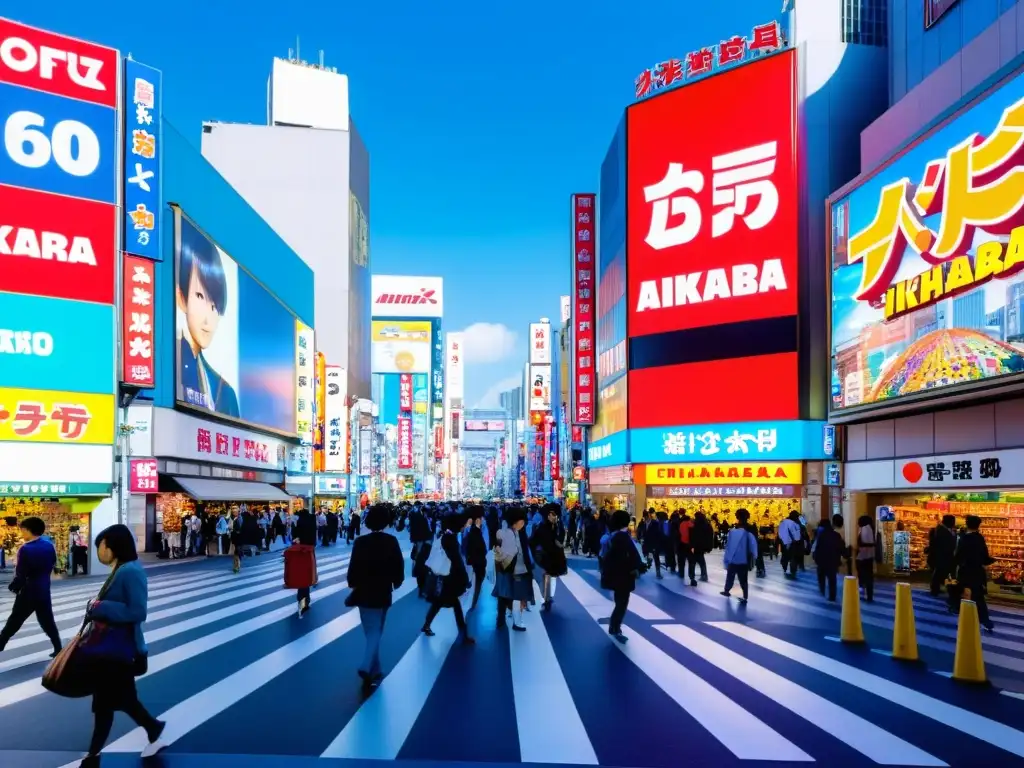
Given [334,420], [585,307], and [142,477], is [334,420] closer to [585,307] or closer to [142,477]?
[585,307]

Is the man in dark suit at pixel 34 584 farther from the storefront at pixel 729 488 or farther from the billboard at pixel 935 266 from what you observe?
the storefront at pixel 729 488

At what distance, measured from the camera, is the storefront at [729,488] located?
116 ft

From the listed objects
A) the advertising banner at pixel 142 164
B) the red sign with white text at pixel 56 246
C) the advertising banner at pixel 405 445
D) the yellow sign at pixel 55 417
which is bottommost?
the advertising banner at pixel 405 445

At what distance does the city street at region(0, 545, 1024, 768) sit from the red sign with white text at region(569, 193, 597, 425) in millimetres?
37725

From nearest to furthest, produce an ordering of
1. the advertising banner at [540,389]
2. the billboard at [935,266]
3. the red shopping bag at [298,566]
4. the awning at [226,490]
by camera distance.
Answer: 1. the red shopping bag at [298,566]
2. the billboard at [935,266]
3. the awning at [226,490]
4. the advertising banner at [540,389]

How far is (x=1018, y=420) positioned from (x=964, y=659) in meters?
9.54

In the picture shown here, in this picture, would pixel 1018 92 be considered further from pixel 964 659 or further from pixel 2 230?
pixel 2 230

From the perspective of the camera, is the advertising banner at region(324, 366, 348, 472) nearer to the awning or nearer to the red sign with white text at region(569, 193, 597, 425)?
the awning

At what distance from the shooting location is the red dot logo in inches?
792

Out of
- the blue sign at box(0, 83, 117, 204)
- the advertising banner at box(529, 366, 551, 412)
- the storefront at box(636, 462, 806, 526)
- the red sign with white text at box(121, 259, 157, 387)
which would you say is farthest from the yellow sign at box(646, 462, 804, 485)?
the advertising banner at box(529, 366, 551, 412)

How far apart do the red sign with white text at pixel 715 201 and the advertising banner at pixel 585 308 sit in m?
10.5

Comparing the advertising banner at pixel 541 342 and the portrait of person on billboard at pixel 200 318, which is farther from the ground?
the advertising banner at pixel 541 342

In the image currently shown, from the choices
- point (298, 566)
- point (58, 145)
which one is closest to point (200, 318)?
point (58, 145)

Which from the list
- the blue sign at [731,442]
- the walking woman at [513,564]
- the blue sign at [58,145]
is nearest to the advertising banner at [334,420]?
the blue sign at [731,442]
